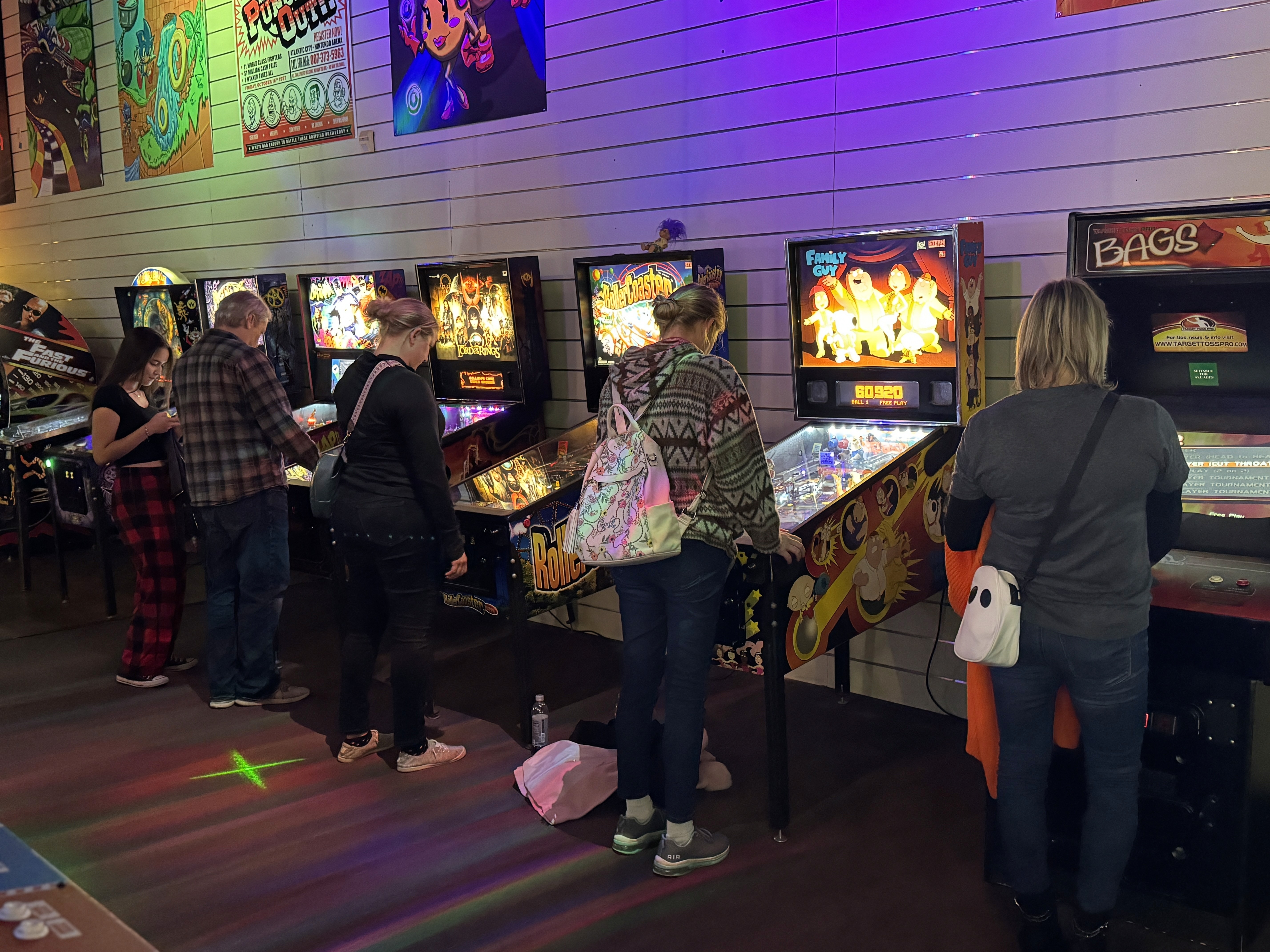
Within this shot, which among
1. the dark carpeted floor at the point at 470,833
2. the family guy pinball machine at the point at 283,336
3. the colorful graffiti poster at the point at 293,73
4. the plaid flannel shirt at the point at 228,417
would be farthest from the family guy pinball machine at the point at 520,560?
the colorful graffiti poster at the point at 293,73

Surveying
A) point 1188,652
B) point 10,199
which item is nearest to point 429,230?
point 1188,652

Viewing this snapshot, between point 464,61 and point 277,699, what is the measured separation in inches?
117

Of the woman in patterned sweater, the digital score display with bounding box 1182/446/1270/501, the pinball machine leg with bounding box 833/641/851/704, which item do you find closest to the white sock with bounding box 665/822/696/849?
the woman in patterned sweater

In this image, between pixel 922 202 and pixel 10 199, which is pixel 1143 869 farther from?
pixel 10 199

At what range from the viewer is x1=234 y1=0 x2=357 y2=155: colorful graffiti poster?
5.49m

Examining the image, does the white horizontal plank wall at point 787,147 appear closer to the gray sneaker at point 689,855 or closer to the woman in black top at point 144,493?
the gray sneaker at point 689,855

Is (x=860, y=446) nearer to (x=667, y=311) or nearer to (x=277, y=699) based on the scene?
(x=667, y=311)

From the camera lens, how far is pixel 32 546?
Answer: 6.59 m

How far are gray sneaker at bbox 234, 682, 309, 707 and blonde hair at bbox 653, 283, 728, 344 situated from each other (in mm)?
2268

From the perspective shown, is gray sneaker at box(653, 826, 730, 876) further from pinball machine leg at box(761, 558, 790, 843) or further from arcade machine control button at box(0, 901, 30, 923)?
arcade machine control button at box(0, 901, 30, 923)

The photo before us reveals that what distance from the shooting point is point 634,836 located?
274 centimetres

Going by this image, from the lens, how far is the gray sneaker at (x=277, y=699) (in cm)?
393

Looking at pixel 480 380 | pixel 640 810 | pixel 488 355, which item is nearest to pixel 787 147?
pixel 488 355

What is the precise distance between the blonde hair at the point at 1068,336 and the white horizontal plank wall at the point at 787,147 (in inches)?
52.4
